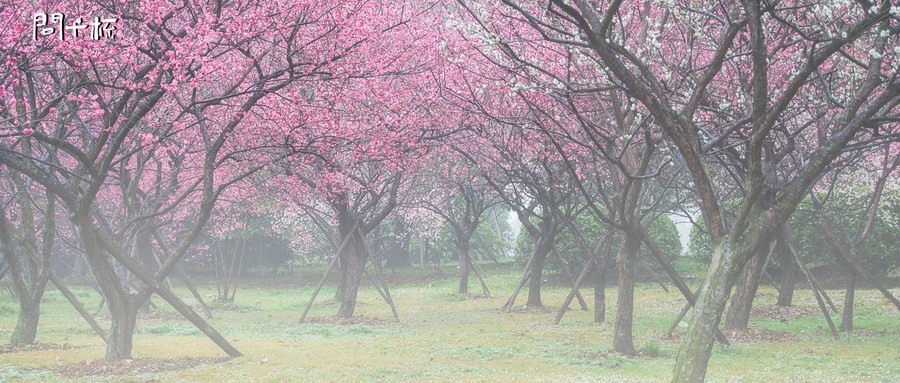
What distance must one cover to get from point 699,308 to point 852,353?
999 centimetres

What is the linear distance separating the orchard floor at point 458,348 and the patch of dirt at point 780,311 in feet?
0.33

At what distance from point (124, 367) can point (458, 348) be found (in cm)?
806

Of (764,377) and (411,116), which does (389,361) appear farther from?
(411,116)

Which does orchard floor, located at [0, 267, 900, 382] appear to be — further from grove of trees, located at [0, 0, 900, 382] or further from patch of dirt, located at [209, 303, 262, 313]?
grove of trees, located at [0, 0, 900, 382]

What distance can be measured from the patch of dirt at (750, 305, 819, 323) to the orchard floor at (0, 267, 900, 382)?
10cm

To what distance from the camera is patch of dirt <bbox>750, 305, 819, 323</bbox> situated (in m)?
27.3

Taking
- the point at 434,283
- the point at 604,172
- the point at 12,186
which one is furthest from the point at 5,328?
the point at 434,283

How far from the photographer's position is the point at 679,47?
22.8 meters

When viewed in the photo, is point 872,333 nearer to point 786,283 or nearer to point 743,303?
point 743,303

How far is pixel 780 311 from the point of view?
93.0 feet

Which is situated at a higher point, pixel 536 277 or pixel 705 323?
pixel 536 277

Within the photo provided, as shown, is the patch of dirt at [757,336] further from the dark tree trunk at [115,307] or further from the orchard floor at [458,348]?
the dark tree trunk at [115,307]

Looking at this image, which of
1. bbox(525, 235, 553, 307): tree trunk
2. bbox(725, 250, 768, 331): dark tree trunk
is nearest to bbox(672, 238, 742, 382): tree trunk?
bbox(725, 250, 768, 331): dark tree trunk

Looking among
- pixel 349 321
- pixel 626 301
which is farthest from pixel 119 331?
pixel 349 321
